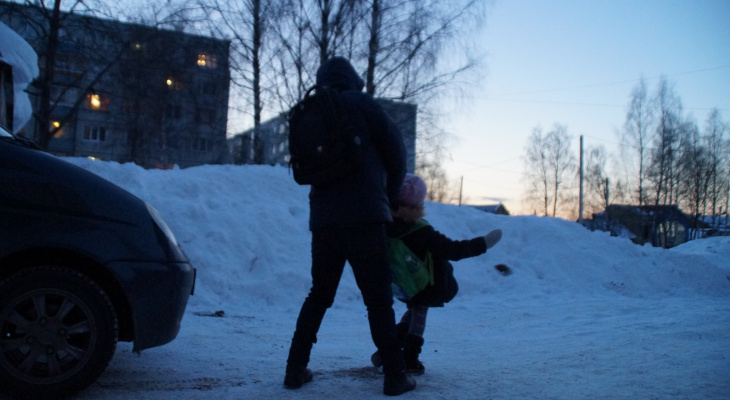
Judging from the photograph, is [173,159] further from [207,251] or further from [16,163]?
[16,163]

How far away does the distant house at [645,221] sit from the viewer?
40156 mm

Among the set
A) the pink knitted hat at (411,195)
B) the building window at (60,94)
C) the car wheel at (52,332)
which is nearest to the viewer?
the car wheel at (52,332)

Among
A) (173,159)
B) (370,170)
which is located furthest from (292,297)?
(173,159)

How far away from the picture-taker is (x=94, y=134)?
164ft

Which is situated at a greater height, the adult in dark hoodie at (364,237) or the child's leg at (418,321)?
the adult in dark hoodie at (364,237)

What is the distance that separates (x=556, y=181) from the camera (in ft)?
169

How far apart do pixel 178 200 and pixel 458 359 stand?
20.2ft

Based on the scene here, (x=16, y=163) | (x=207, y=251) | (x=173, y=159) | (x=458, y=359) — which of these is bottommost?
(x=458, y=359)

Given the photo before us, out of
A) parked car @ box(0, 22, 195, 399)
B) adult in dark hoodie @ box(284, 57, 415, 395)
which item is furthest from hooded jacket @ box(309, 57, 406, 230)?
parked car @ box(0, 22, 195, 399)

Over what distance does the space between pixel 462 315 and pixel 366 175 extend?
4575 millimetres

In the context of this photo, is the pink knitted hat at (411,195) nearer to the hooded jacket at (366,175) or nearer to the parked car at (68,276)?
the hooded jacket at (366,175)

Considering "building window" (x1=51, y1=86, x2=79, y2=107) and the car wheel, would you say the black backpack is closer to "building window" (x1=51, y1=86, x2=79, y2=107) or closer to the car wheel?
the car wheel

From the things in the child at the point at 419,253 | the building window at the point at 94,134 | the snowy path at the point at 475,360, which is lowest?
the snowy path at the point at 475,360

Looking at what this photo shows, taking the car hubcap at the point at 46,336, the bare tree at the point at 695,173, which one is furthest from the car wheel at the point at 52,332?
the bare tree at the point at 695,173
